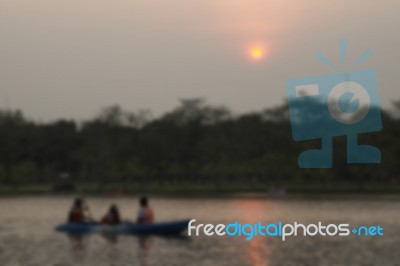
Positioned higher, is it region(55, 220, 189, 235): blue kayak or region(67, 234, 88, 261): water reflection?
region(55, 220, 189, 235): blue kayak

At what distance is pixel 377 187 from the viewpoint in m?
73.3

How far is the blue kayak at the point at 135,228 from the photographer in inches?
1204

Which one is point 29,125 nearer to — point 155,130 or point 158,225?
point 155,130

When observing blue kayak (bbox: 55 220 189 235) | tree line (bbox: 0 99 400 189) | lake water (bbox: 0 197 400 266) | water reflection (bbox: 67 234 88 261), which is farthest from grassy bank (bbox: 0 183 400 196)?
water reflection (bbox: 67 234 88 261)

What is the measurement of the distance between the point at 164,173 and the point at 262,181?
10.4 metres

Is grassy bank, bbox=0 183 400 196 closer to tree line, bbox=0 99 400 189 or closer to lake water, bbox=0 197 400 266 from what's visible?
tree line, bbox=0 99 400 189

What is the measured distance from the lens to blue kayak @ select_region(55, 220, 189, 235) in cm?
3059

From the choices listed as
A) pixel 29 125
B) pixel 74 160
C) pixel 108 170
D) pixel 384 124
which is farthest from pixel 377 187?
pixel 29 125

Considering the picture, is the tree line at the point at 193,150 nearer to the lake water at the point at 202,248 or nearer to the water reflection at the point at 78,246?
the lake water at the point at 202,248

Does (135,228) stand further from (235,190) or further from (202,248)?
(235,190)

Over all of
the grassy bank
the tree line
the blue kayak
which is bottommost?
the blue kayak

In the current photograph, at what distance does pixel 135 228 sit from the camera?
31094mm

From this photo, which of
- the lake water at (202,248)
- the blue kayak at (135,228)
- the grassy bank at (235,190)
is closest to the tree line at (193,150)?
the grassy bank at (235,190)

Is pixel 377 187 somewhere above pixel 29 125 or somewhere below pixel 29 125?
below
